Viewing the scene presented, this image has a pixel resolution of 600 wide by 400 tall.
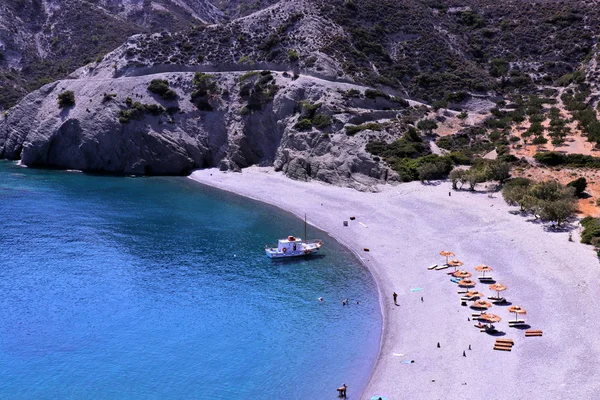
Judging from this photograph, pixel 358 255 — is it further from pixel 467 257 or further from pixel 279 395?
pixel 279 395

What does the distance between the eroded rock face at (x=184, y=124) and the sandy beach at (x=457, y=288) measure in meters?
23.5

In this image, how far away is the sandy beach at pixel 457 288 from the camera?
33.8 m

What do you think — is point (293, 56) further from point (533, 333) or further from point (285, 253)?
point (533, 333)

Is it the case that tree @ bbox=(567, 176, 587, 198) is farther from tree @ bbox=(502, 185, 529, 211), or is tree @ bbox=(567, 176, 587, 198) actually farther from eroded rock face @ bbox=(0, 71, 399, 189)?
eroded rock face @ bbox=(0, 71, 399, 189)

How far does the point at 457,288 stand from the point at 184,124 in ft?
240

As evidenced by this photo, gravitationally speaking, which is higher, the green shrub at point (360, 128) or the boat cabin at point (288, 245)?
the green shrub at point (360, 128)

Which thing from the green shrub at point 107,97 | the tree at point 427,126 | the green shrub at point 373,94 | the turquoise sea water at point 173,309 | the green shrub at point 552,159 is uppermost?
the green shrub at point 373,94

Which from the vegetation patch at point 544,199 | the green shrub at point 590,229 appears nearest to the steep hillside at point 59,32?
the vegetation patch at point 544,199

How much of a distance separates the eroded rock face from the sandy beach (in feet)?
77.0

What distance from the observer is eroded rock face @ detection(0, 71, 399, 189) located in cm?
10112

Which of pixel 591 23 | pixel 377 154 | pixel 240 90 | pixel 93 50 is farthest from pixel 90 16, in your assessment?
pixel 591 23

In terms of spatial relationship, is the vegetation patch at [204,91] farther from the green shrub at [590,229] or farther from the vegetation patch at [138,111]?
the green shrub at [590,229]

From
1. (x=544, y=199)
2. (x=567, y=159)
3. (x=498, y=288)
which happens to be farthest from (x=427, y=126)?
(x=498, y=288)

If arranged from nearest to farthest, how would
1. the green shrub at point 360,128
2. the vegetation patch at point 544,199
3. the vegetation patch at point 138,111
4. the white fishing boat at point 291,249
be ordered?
the vegetation patch at point 544,199 < the white fishing boat at point 291,249 < the green shrub at point 360,128 < the vegetation patch at point 138,111
